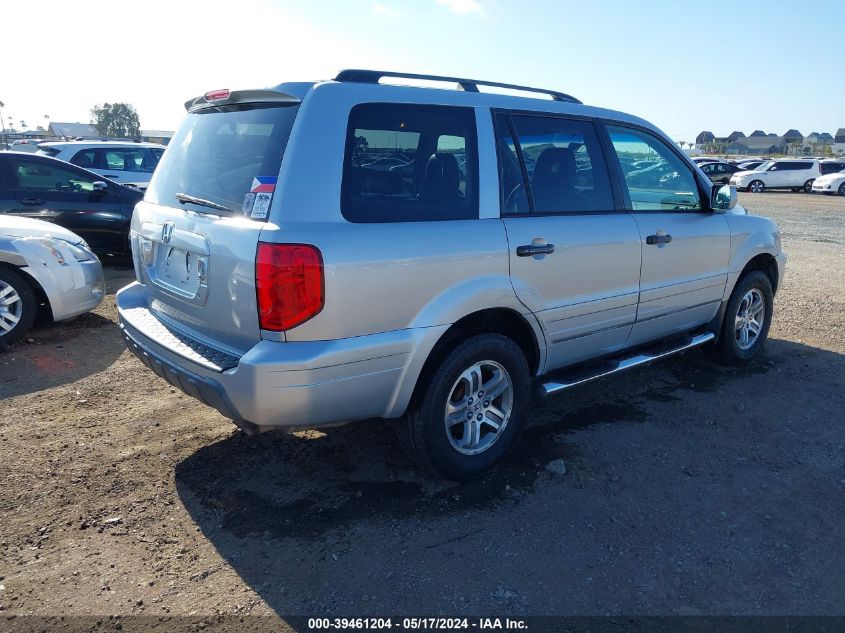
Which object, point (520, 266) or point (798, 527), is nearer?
point (798, 527)

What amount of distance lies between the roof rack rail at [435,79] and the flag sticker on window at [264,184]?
647 millimetres

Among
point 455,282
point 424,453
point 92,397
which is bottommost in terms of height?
point 92,397

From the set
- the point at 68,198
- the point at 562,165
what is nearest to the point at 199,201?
the point at 562,165

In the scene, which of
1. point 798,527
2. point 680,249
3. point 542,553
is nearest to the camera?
point 542,553

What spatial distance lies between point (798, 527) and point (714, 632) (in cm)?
100

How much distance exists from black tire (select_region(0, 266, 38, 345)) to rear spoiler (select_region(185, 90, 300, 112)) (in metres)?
3.00

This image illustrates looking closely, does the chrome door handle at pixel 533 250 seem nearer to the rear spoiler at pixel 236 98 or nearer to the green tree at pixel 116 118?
the rear spoiler at pixel 236 98

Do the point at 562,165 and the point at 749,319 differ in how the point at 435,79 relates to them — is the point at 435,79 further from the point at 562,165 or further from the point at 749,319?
the point at 749,319

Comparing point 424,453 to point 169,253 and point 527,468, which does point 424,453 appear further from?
point 169,253

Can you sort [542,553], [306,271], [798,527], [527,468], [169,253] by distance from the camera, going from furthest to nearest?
[527,468] → [169,253] → [798,527] → [542,553] → [306,271]

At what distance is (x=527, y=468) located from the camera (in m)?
3.65

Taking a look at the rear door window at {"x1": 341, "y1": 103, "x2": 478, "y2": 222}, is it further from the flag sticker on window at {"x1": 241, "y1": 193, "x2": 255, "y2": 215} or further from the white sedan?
the white sedan

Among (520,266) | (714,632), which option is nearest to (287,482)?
(520,266)

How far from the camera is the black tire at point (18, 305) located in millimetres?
5516
